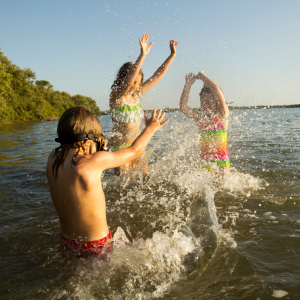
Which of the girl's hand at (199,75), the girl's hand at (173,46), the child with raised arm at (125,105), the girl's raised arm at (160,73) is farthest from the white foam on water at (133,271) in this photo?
the girl's hand at (173,46)

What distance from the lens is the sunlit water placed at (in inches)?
76.9

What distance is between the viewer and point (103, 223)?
91.0 inches

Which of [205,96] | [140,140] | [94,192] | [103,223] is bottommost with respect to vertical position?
[103,223]

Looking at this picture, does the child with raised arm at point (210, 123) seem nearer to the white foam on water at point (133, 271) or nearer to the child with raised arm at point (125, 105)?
the child with raised arm at point (125, 105)

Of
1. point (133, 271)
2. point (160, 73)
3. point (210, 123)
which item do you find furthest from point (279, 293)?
point (160, 73)

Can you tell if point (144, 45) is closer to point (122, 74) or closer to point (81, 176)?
point (122, 74)

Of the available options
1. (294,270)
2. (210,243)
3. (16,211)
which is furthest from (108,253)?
(16,211)

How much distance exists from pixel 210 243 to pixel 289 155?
18.2 feet

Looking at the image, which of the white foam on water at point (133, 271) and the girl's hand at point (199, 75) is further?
the girl's hand at point (199, 75)

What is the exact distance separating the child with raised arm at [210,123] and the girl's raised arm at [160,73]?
22.7 inches

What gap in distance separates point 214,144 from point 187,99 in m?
0.96

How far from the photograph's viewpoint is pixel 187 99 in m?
4.40

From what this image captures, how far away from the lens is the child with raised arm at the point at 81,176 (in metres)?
2.08

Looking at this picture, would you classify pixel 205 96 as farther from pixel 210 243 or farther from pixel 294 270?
pixel 294 270
